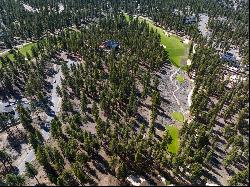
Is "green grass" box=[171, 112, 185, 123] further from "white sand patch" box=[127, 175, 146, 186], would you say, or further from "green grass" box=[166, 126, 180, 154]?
"white sand patch" box=[127, 175, 146, 186]

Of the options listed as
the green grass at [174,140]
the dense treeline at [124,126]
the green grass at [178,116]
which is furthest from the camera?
the green grass at [178,116]

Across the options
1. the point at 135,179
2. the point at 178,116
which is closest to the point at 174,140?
the point at 178,116

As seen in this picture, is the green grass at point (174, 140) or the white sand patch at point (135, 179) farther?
the green grass at point (174, 140)

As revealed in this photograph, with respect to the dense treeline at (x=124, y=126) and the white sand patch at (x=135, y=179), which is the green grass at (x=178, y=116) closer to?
the dense treeline at (x=124, y=126)

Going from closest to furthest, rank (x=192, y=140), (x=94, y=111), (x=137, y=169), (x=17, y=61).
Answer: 1. (x=137, y=169)
2. (x=192, y=140)
3. (x=94, y=111)
4. (x=17, y=61)

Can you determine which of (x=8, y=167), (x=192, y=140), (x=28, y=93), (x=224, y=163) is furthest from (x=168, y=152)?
(x=28, y=93)

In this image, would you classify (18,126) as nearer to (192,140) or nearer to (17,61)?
(17,61)

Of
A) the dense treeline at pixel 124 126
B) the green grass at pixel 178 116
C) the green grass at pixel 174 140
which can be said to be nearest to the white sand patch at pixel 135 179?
the dense treeline at pixel 124 126
